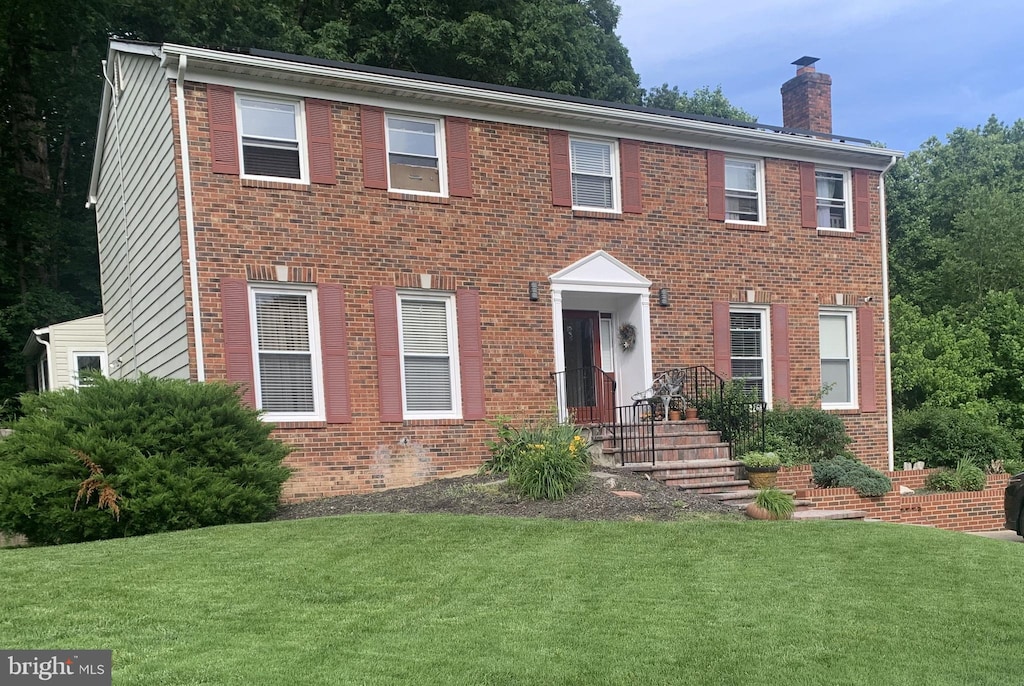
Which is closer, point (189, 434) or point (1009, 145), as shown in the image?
point (189, 434)

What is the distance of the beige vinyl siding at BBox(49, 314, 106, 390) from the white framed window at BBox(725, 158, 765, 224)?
1426cm

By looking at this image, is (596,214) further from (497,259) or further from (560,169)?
(497,259)

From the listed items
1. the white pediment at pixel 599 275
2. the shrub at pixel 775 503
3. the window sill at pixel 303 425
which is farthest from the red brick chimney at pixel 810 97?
the window sill at pixel 303 425

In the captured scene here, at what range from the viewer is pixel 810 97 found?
1595cm

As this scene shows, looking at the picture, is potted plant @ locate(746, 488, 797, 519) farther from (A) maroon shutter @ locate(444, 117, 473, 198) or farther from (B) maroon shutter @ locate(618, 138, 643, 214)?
(A) maroon shutter @ locate(444, 117, 473, 198)

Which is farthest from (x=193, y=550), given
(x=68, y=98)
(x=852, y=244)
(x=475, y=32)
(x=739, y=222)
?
(x=68, y=98)

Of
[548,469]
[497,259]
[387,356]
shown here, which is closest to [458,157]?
[497,259]

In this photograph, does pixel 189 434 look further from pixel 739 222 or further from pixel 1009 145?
pixel 1009 145

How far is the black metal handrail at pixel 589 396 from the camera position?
12.6 meters

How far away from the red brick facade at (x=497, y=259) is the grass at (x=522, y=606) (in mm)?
3441

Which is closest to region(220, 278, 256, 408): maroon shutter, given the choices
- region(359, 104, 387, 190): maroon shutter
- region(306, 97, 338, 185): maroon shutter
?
region(306, 97, 338, 185): maroon shutter

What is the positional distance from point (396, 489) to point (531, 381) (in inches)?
102

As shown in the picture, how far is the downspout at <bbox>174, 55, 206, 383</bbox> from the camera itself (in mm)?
9727

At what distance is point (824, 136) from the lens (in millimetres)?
14297
